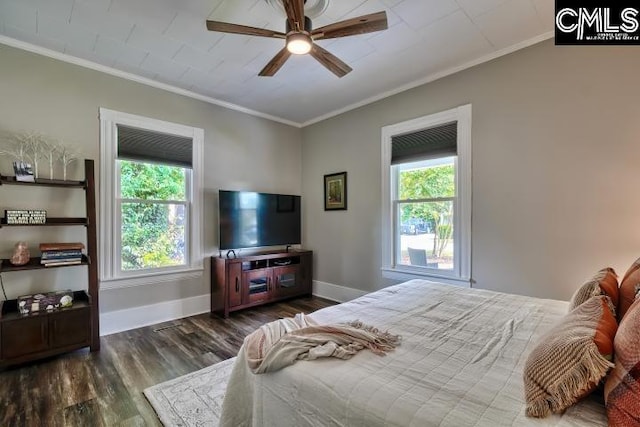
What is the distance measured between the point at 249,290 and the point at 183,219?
124cm

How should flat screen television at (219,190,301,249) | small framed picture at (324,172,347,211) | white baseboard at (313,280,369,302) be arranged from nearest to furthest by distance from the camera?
1. flat screen television at (219,190,301,249)
2. white baseboard at (313,280,369,302)
3. small framed picture at (324,172,347,211)

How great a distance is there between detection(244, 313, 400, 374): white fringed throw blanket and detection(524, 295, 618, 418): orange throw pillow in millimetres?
535

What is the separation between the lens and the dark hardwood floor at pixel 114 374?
185 cm

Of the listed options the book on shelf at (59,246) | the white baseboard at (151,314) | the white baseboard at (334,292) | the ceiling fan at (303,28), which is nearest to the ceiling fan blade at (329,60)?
the ceiling fan at (303,28)

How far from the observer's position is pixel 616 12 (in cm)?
214

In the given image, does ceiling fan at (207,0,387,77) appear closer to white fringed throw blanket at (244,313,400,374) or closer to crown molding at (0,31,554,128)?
crown molding at (0,31,554,128)

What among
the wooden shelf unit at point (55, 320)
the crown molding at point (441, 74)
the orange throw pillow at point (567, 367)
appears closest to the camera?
the orange throw pillow at point (567, 367)

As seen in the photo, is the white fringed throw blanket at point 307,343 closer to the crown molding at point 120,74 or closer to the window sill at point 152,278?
the window sill at point 152,278

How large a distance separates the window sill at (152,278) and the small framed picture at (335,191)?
2031 millimetres

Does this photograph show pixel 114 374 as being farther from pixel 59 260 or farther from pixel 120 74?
pixel 120 74

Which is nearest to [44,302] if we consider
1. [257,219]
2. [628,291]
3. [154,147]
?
[154,147]

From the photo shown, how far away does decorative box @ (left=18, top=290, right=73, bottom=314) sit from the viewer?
2479 millimetres

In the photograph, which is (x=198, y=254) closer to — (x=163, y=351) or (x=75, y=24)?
(x=163, y=351)

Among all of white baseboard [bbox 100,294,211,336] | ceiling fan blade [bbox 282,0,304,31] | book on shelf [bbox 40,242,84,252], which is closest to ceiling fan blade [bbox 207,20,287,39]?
ceiling fan blade [bbox 282,0,304,31]
